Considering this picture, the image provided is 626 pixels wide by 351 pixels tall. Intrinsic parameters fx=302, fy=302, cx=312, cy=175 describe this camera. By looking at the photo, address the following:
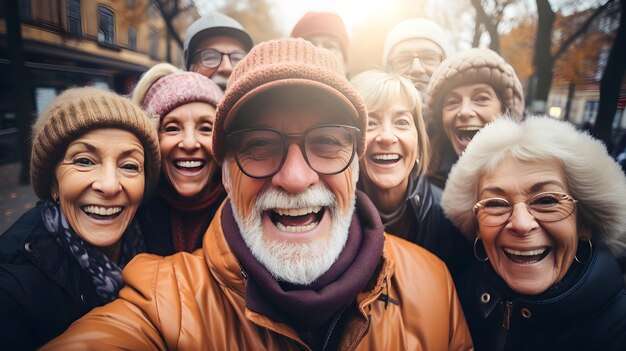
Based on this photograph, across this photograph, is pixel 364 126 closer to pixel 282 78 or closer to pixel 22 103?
pixel 282 78

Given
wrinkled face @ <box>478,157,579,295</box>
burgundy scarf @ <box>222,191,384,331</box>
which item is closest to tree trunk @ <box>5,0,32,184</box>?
burgundy scarf @ <box>222,191,384,331</box>

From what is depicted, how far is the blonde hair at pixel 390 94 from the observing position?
7.52 ft

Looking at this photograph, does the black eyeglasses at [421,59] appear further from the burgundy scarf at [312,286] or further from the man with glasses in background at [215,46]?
the burgundy scarf at [312,286]

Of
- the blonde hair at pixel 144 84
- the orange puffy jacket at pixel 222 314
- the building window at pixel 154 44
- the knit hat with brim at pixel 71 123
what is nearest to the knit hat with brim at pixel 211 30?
the building window at pixel 154 44

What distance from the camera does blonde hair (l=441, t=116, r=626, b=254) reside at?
1673 millimetres

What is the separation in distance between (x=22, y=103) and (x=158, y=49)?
182 cm

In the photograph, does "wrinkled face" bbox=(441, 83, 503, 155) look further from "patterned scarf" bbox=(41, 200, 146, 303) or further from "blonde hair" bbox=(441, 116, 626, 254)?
"patterned scarf" bbox=(41, 200, 146, 303)

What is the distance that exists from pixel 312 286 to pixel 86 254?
Answer: 4.32 ft

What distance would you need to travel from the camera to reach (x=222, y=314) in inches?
55.5

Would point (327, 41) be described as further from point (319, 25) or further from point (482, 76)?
point (482, 76)

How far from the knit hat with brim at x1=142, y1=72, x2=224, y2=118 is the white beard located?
3.51 ft

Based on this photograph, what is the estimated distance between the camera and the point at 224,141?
5.21 feet

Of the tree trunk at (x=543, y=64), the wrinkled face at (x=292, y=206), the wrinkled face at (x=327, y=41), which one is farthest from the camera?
the wrinkled face at (x=327, y=41)

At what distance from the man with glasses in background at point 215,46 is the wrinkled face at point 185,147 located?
1.05 meters
